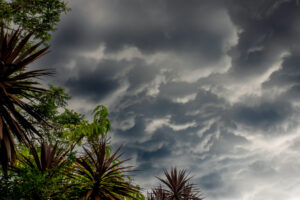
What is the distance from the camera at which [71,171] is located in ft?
24.6

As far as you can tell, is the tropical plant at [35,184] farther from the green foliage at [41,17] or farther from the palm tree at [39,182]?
the green foliage at [41,17]

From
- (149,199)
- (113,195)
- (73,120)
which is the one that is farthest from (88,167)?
(149,199)

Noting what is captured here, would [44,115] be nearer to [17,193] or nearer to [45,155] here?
[45,155]

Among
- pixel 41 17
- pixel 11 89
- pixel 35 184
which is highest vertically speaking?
pixel 41 17

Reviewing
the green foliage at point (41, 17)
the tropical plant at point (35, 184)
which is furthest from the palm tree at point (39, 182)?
the green foliage at point (41, 17)

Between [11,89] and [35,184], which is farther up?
[11,89]

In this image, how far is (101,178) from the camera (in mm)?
7227

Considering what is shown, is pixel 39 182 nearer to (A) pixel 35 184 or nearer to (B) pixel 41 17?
(A) pixel 35 184

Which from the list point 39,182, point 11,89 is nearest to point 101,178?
point 39,182

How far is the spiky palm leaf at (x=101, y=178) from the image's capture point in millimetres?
7008

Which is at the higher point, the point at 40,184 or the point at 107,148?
the point at 107,148

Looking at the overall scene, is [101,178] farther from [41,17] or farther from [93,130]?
[41,17]

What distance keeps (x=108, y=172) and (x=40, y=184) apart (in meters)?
2.02

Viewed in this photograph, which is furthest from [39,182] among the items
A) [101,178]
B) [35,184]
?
[101,178]
